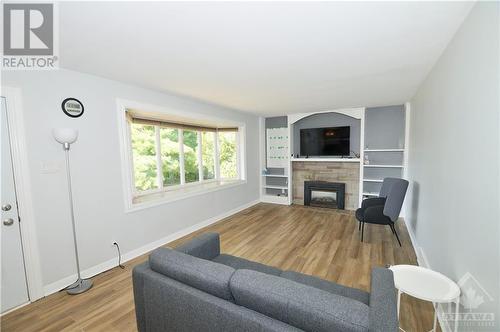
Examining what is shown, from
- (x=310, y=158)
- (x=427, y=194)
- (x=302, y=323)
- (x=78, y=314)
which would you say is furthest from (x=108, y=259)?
(x=310, y=158)

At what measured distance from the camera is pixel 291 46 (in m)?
1.93

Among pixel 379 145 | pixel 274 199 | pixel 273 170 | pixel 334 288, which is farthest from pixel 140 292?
pixel 379 145

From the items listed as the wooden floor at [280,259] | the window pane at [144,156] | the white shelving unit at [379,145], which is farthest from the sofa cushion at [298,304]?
the white shelving unit at [379,145]

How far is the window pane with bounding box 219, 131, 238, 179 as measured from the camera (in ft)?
17.7

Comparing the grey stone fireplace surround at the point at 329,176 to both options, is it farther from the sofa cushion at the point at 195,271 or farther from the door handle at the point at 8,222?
the door handle at the point at 8,222

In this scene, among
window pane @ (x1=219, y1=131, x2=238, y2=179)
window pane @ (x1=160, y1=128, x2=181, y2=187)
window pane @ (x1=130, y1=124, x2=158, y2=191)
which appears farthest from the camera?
window pane @ (x1=219, y1=131, x2=238, y2=179)

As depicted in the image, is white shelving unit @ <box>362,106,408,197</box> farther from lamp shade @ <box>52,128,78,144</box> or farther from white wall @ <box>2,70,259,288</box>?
lamp shade @ <box>52,128,78,144</box>

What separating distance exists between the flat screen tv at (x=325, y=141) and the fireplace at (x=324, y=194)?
0.74 m

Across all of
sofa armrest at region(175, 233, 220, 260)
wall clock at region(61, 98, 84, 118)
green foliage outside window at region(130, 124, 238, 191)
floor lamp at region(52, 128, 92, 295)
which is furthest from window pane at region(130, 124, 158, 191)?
sofa armrest at region(175, 233, 220, 260)

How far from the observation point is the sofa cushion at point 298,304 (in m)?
0.97

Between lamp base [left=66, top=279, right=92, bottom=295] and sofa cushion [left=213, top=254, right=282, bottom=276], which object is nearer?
sofa cushion [left=213, top=254, right=282, bottom=276]

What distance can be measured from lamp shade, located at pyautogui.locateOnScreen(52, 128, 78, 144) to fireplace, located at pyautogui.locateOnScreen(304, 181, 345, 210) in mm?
4760

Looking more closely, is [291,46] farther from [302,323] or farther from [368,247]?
[368,247]

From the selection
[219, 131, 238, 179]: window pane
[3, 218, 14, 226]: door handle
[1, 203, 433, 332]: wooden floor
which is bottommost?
[1, 203, 433, 332]: wooden floor
